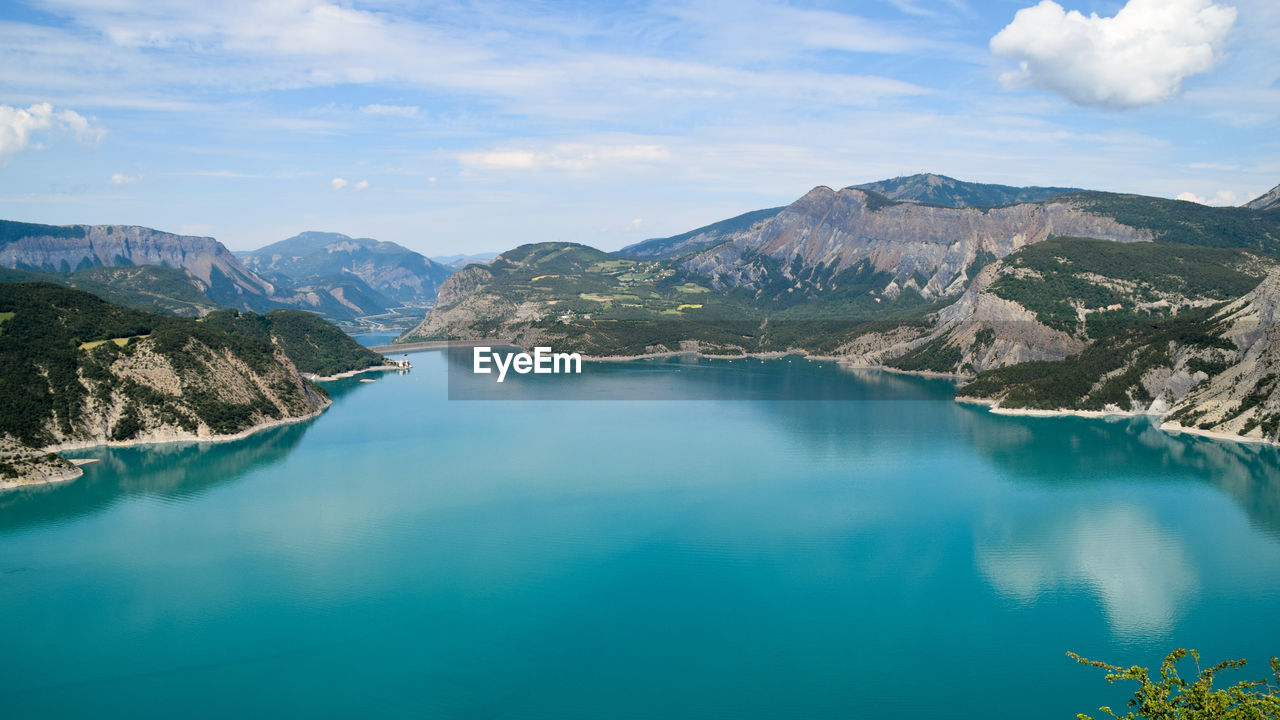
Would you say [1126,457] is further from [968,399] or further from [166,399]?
[166,399]

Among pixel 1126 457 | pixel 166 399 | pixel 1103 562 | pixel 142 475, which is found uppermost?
pixel 166 399

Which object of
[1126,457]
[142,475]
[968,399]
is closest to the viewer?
[142,475]

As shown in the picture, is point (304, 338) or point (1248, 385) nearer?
point (1248, 385)

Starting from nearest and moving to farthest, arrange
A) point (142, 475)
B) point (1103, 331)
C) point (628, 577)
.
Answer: point (628, 577)
point (142, 475)
point (1103, 331)

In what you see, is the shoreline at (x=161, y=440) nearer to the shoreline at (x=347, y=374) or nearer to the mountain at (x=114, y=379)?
the mountain at (x=114, y=379)

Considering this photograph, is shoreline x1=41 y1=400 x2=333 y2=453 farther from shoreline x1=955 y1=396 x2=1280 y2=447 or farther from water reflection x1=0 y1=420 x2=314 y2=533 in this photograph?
shoreline x1=955 y1=396 x2=1280 y2=447

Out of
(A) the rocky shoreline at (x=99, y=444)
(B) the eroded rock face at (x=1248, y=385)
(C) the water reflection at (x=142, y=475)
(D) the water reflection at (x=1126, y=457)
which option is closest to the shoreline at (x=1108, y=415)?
(B) the eroded rock face at (x=1248, y=385)

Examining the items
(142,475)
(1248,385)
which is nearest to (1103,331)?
(1248,385)

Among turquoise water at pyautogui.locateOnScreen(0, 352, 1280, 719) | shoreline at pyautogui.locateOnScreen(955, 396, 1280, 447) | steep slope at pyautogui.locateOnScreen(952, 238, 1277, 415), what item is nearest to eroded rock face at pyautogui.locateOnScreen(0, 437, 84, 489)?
turquoise water at pyautogui.locateOnScreen(0, 352, 1280, 719)
